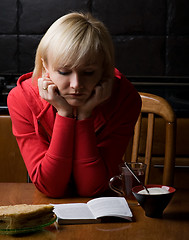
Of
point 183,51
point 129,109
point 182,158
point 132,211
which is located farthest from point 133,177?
point 183,51

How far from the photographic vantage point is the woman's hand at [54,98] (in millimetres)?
1395

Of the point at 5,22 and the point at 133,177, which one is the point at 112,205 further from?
the point at 5,22

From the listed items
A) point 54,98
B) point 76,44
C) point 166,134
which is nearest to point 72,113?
point 54,98

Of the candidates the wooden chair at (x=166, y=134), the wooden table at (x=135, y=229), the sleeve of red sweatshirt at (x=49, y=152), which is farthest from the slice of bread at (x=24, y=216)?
the wooden chair at (x=166, y=134)

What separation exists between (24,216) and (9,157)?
4.09ft

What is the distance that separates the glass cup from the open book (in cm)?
4

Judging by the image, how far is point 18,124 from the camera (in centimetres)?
143

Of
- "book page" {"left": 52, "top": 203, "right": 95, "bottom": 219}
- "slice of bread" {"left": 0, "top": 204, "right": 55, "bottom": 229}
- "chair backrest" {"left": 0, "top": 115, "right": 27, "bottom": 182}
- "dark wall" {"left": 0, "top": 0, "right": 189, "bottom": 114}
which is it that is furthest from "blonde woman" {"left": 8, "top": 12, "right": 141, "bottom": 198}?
"dark wall" {"left": 0, "top": 0, "right": 189, "bottom": 114}

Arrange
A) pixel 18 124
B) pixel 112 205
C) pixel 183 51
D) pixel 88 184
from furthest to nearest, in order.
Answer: pixel 183 51, pixel 18 124, pixel 88 184, pixel 112 205

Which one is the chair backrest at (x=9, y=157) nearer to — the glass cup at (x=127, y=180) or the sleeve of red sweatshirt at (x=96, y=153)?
the sleeve of red sweatshirt at (x=96, y=153)

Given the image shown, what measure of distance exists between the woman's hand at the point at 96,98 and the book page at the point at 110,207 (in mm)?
323

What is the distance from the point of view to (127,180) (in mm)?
1223

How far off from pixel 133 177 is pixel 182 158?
1.07 meters

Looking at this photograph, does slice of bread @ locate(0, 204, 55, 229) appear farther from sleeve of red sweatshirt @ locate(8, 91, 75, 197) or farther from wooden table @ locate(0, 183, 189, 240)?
sleeve of red sweatshirt @ locate(8, 91, 75, 197)
